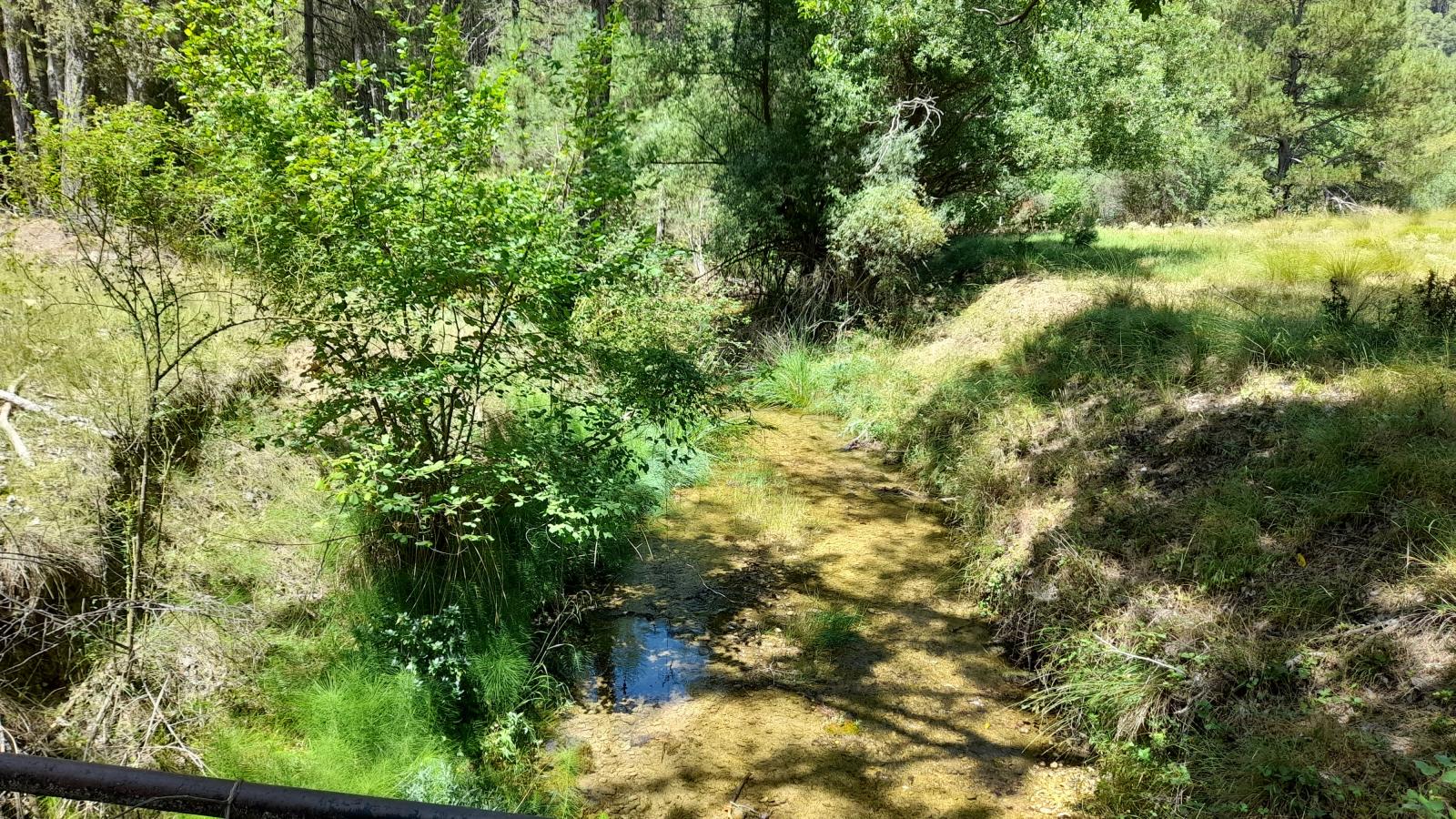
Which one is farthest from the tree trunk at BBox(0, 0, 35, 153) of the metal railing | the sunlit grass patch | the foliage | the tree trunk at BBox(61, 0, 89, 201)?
the foliage

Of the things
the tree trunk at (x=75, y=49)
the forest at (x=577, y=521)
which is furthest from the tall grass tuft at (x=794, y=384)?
the tree trunk at (x=75, y=49)

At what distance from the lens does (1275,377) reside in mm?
6512

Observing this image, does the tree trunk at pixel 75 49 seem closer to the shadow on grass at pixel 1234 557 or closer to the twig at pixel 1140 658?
the shadow on grass at pixel 1234 557

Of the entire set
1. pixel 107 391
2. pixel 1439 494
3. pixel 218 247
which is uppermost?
pixel 218 247

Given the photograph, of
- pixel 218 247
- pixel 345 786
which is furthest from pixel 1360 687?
pixel 218 247

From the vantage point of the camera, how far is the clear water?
532cm

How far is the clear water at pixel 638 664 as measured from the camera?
532 cm

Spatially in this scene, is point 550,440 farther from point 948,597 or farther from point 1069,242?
point 1069,242

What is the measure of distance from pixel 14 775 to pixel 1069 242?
15.2 meters

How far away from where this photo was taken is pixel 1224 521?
206 inches

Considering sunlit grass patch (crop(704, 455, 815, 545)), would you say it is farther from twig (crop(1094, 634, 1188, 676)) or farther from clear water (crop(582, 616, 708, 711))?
twig (crop(1094, 634, 1188, 676))

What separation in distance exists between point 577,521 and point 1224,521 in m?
4.18

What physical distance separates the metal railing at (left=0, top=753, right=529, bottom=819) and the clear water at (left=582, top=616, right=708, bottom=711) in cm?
413

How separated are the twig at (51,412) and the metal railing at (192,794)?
164 inches
